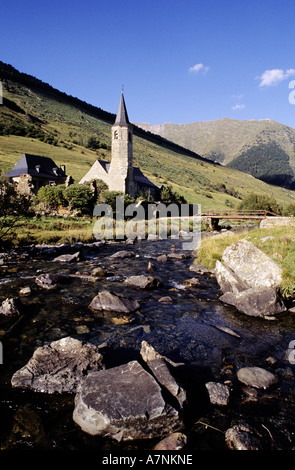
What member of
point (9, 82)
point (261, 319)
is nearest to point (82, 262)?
point (261, 319)

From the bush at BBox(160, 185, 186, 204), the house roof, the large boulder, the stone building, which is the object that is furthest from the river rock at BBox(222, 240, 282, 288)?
the bush at BBox(160, 185, 186, 204)

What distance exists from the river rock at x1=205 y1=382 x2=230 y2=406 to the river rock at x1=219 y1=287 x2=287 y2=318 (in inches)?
175

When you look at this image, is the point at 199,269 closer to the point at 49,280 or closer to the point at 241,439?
the point at 49,280

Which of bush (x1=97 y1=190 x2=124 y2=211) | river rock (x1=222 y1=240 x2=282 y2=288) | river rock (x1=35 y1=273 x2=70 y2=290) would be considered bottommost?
river rock (x1=35 y1=273 x2=70 y2=290)

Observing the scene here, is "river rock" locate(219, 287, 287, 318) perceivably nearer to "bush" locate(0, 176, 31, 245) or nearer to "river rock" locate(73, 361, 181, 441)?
"river rock" locate(73, 361, 181, 441)

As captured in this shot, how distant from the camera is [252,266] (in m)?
11.4

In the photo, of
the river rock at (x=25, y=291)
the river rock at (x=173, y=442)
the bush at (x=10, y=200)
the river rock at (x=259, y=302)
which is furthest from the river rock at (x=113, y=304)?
the bush at (x=10, y=200)

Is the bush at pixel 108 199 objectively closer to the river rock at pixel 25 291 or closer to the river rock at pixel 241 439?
the river rock at pixel 25 291

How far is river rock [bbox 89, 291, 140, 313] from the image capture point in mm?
9750

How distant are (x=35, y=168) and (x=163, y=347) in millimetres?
54265

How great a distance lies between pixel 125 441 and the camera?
4426 millimetres

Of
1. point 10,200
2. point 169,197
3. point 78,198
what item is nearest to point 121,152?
point 169,197

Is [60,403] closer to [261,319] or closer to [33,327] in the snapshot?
[33,327]

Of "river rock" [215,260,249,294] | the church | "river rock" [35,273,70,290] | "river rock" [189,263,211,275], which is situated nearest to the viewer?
"river rock" [215,260,249,294]
